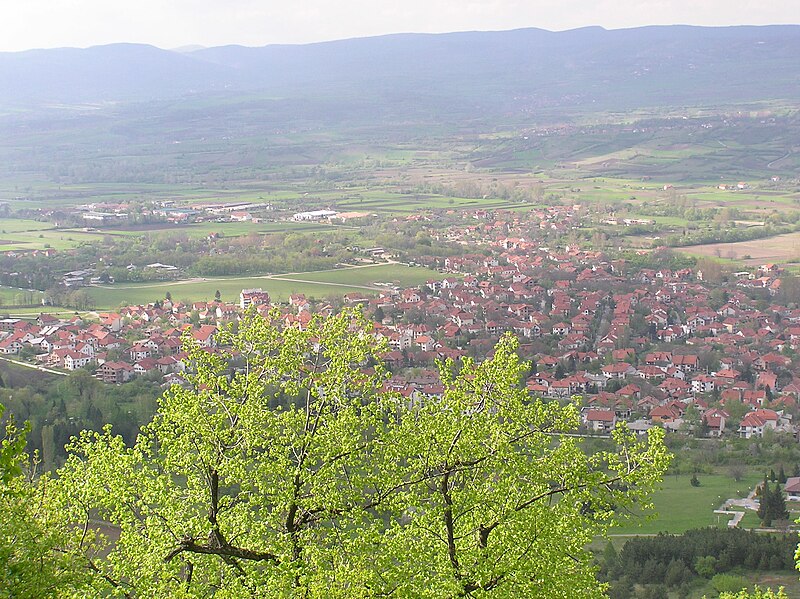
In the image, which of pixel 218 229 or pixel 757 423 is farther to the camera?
pixel 218 229

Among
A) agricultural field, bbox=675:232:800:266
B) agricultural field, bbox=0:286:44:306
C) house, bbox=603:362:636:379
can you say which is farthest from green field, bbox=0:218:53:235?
house, bbox=603:362:636:379

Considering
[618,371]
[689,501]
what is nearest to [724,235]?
[618,371]

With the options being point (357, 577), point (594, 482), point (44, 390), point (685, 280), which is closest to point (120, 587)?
point (357, 577)

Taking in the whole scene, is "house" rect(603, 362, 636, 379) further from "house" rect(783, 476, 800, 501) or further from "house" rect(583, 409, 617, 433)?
"house" rect(783, 476, 800, 501)

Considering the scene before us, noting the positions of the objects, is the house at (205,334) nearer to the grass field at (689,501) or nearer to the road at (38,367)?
the road at (38,367)

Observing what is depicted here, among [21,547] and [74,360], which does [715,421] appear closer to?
[74,360]

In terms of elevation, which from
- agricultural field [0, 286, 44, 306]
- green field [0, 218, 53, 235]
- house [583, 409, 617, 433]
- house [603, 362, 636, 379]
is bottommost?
house [603, 362, 636, 379]

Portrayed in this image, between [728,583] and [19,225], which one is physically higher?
[728,583]

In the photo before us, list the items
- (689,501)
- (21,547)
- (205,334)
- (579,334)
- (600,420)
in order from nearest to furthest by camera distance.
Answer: (21,547)
(689,501)
(600,420)
(205,334)
(579,334)
